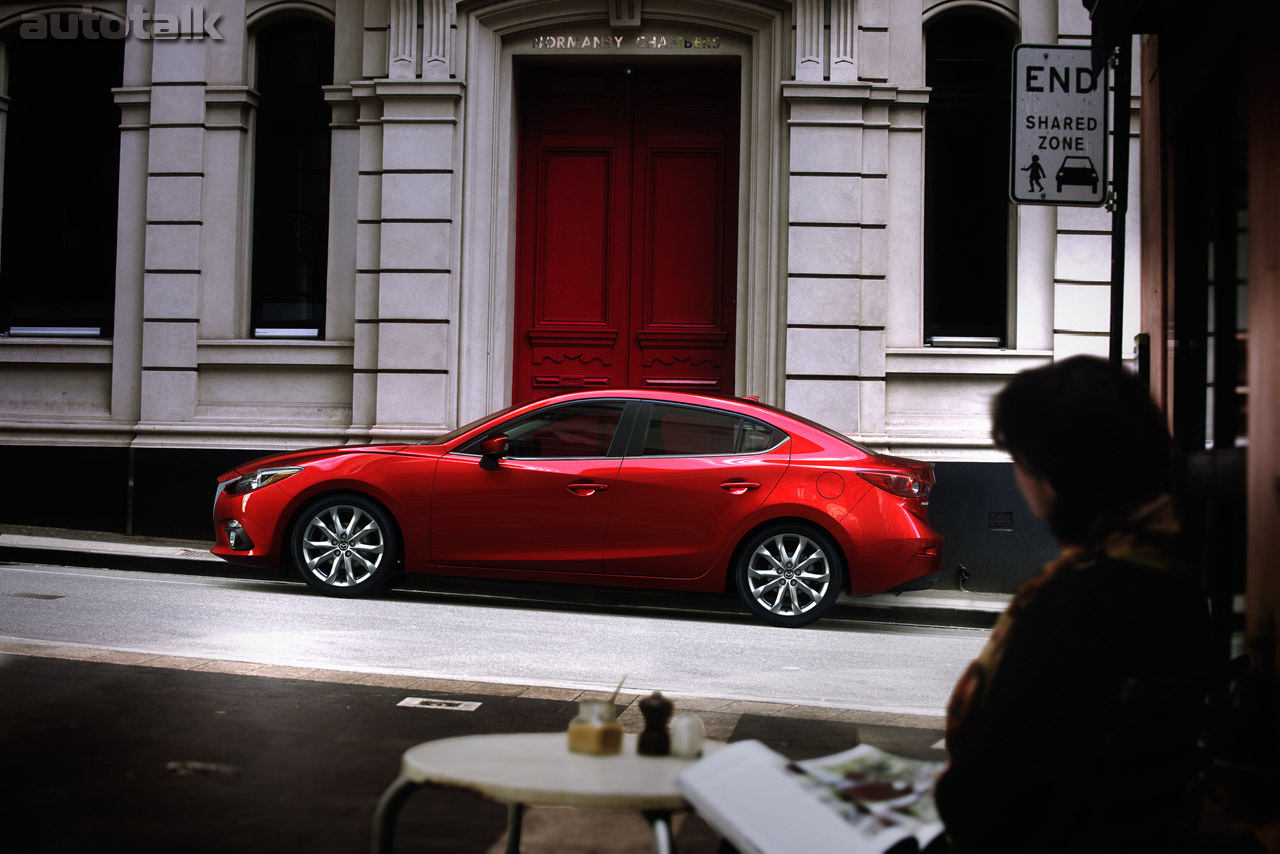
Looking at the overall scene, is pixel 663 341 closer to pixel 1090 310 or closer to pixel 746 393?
pixel 746 393

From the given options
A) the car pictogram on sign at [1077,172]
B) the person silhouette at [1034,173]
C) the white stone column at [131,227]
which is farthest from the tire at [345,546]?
the white stone column at [131,227]

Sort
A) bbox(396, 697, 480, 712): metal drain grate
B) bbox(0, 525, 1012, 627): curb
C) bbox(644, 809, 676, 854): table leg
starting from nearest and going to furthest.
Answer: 1. bbox(644, 809, 676, 854): table leg
2. bbox(396, 697, 480, 712): metal drain grate
3. bbox(0, 525, 1012, 627): curb

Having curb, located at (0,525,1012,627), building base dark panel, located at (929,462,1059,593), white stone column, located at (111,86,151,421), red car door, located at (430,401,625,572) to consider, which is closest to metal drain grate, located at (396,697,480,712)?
red car door, located at (430,401,625,572)

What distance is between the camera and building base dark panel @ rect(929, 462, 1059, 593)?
36.6ft

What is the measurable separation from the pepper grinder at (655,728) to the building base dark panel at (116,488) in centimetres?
1074

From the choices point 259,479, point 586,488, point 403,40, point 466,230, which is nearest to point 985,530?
Answer: point 586,488

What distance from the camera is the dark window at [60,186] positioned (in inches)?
531

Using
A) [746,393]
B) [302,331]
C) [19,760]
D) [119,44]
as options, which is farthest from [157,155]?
[19,760]

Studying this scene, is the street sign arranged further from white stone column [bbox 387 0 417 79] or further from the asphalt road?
white stone column [bbox 387 0 417 79]

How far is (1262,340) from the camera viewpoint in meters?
3.49

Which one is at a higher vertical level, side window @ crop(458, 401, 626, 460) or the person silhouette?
the person silhouette

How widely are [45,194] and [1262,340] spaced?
13505 millimetres

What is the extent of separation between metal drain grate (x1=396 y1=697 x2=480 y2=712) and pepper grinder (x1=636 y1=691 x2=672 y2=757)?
9.76 feet

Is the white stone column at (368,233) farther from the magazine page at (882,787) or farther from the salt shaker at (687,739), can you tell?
the magazine page at (882,787)
